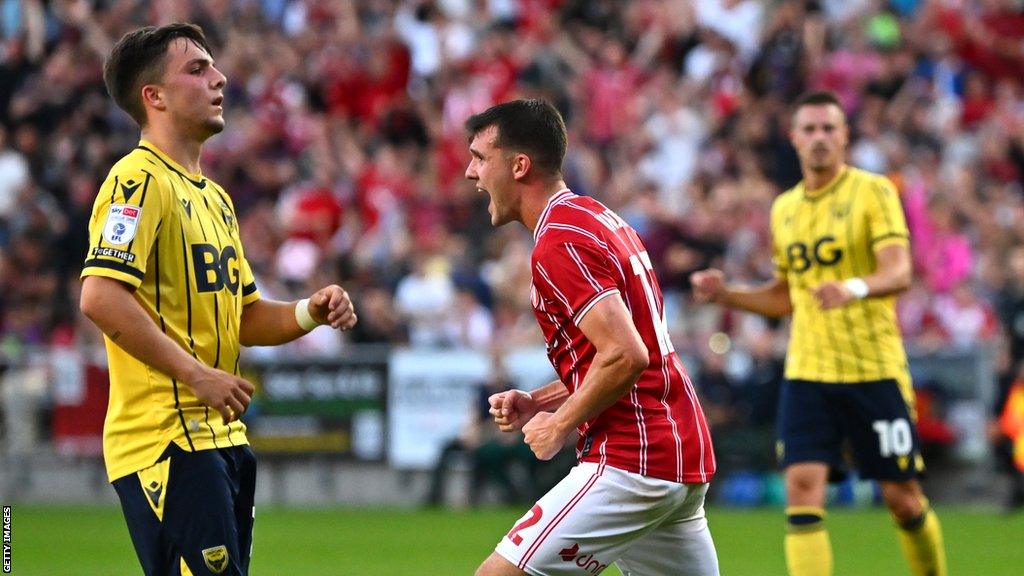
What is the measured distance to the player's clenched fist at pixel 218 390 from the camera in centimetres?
505

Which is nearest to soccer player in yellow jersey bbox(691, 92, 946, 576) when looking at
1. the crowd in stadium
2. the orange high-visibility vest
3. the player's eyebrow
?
the player's eyebrow

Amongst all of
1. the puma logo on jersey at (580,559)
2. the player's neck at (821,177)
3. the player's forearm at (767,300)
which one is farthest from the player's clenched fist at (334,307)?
the player's neck at (821,177)

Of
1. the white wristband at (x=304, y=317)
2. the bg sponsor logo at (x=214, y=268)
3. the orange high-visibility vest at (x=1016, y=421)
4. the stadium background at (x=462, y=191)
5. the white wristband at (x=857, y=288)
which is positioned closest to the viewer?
the bg sponsor logo at (x=214, y=268)

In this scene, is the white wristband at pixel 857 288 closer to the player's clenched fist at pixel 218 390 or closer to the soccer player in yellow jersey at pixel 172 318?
the soccer player in yellow jersey at pixel 172 318

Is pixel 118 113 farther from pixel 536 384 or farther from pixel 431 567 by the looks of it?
pixel 431 567

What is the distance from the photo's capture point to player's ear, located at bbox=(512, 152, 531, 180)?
18.5ft

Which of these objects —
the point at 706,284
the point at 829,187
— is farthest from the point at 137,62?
the point at 829,187

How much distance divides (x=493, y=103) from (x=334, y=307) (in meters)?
13.9

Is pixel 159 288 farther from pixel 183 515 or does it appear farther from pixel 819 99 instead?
pixel 819 99

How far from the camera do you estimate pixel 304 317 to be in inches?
234

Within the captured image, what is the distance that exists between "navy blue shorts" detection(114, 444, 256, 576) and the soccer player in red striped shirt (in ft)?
2.98

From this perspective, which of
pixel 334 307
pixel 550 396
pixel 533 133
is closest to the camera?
pixel 533 133

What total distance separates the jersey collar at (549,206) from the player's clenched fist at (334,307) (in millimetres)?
778

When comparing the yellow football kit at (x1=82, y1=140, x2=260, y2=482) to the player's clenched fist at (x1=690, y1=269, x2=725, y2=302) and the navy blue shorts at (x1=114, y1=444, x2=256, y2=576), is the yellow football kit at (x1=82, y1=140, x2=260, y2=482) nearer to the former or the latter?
the navy blue shorts at (x1=114, y1=444, x2=256, y2=576)
